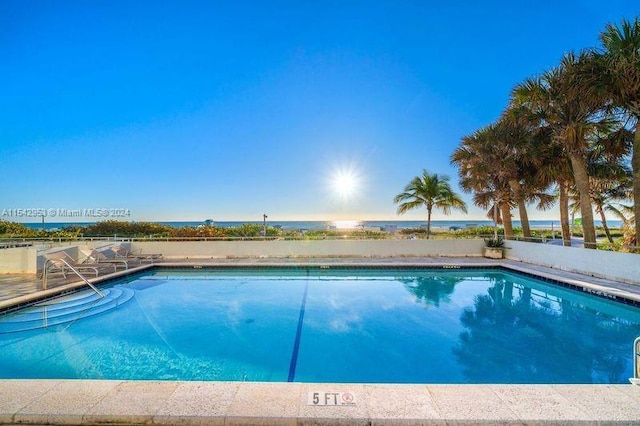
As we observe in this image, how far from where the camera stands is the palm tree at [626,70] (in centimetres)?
664

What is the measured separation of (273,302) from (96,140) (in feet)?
49.9

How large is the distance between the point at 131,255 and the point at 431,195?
1250 centimetres

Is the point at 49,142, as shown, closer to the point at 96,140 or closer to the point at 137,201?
the point at 96,140

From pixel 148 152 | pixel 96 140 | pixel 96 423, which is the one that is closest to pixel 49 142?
pixel 96 140

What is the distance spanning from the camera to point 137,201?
26.5m

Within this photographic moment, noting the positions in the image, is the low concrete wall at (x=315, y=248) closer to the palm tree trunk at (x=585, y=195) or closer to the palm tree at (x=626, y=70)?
the palm tree trunk at (x=585, y=195)

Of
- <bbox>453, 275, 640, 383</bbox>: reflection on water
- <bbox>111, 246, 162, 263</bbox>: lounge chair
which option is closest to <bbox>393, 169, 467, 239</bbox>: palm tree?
<bbox>453, 275, 640, 383</bbox>: reflection on water

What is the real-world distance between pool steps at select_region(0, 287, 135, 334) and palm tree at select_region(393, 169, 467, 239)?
11.8 meters

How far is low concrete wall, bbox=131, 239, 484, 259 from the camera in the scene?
11914 mm

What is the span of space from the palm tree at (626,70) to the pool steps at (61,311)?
1170 cm

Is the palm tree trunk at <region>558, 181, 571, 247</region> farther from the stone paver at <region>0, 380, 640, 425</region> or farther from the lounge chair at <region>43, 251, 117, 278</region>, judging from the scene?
the lounge chair at <region>43, 251, 117, 278</region>

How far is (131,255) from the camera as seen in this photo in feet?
37.6

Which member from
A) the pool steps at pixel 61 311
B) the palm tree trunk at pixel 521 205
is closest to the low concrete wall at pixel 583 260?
the palm tree trunk at pixel 521 205

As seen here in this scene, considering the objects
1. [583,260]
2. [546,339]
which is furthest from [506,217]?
[546,339]
